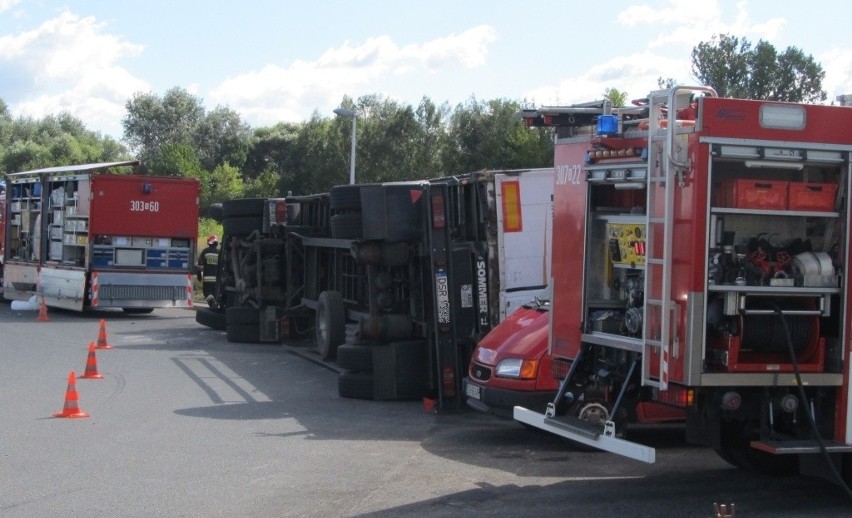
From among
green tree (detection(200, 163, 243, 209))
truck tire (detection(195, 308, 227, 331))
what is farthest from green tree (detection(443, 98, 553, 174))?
truck tire (detection(195, 308, 227, 331))

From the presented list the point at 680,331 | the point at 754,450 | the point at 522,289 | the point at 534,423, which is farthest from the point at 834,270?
the point at 522,289

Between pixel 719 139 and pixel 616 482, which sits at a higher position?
pixel 719 139

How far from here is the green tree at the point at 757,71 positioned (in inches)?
2000

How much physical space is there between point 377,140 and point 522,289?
41.3 m

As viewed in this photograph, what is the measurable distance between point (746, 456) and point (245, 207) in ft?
42.1

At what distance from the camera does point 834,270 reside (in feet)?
25.6

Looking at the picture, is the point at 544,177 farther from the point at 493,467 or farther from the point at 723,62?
the point at 723,62

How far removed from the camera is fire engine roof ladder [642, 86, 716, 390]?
7.59 meters

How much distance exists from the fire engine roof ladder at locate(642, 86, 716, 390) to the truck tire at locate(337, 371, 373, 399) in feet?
19.3

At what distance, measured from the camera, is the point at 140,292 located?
24.1 m

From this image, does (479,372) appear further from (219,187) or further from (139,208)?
(219,187)

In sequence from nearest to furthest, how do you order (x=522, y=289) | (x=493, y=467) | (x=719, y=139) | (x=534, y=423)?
(x=719, y=139) < (x=534, y=423) < (x=493, y=467) < (x=522, y=289)

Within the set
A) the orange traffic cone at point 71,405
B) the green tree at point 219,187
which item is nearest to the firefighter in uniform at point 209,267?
the orange traffic cone at point 71,405

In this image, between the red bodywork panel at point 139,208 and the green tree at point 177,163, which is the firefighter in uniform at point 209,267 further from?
the green tree at point 177,163
